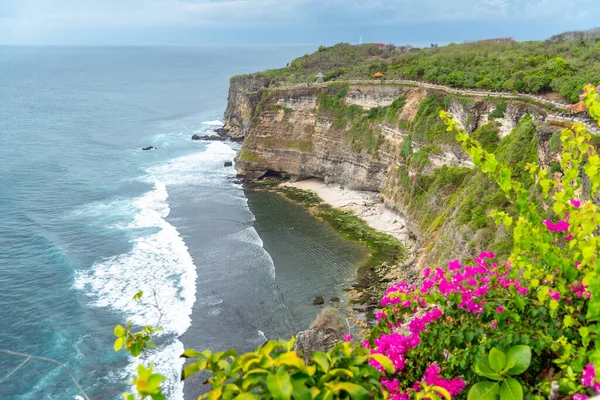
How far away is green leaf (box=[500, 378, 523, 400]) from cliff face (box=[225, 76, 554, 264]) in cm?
1809

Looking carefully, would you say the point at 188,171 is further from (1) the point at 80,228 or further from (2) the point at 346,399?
(2) the point at 346,399

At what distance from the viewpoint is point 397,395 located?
23.2ft

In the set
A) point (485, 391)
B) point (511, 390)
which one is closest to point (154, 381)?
point (485, 391)

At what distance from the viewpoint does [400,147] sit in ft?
169

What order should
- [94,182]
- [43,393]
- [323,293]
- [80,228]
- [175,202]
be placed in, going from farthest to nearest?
[94,182] < [175,202] < [80,228] < [323,293] < [43,393]

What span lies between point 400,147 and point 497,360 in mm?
47136

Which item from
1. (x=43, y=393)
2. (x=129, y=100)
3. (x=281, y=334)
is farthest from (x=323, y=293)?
(x=129, y=100)

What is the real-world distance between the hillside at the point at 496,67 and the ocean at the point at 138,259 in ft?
69.5

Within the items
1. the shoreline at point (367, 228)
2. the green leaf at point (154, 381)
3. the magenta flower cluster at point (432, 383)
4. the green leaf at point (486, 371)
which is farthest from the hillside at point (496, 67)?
the green leaf at point (154, 381)

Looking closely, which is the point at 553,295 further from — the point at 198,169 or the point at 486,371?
the point at 198,169

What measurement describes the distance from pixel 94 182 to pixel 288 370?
6492cm

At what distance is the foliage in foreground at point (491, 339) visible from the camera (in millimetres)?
4949

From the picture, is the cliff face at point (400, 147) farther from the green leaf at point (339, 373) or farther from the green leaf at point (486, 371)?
the green leaf at point (339, 373)

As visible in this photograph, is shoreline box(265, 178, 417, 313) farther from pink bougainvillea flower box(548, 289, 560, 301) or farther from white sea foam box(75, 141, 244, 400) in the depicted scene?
pink bougainvillea flower box(548, 289, 560, 301)
